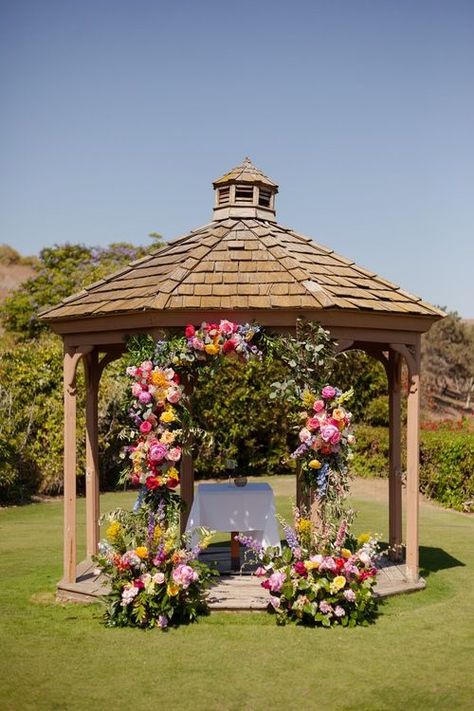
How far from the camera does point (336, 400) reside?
7.63 metres

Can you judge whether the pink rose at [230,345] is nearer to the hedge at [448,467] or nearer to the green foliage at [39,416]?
the hedge at [448,467]

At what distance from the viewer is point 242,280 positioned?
8109 mm

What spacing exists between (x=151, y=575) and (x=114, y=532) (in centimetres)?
52

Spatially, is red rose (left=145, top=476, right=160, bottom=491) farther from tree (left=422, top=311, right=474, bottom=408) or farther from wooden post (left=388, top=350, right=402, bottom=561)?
tree (left=422, top=311, right=474, bottom=408)

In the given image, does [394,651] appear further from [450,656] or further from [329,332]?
[329,332]

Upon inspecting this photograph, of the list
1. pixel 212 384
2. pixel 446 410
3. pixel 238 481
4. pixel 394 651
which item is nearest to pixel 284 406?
pixel 212 384

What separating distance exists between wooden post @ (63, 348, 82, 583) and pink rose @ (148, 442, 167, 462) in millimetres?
1424

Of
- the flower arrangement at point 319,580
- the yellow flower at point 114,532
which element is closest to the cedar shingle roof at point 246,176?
the flower arrangement at point 319,580

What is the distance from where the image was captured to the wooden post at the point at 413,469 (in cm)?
858

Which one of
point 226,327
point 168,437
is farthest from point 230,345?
point 168,437

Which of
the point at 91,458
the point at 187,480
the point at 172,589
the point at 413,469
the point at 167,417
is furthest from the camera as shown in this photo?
the point at 187,480

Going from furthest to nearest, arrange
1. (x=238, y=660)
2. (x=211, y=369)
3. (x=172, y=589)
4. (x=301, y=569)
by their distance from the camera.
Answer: (x=211, y=369)
(x=301, y=569)
(x=172, y=589)
(x=238, y=660)

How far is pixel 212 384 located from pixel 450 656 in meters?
12.3

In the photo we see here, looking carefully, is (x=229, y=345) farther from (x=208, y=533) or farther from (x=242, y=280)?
(x=208, y=533)
